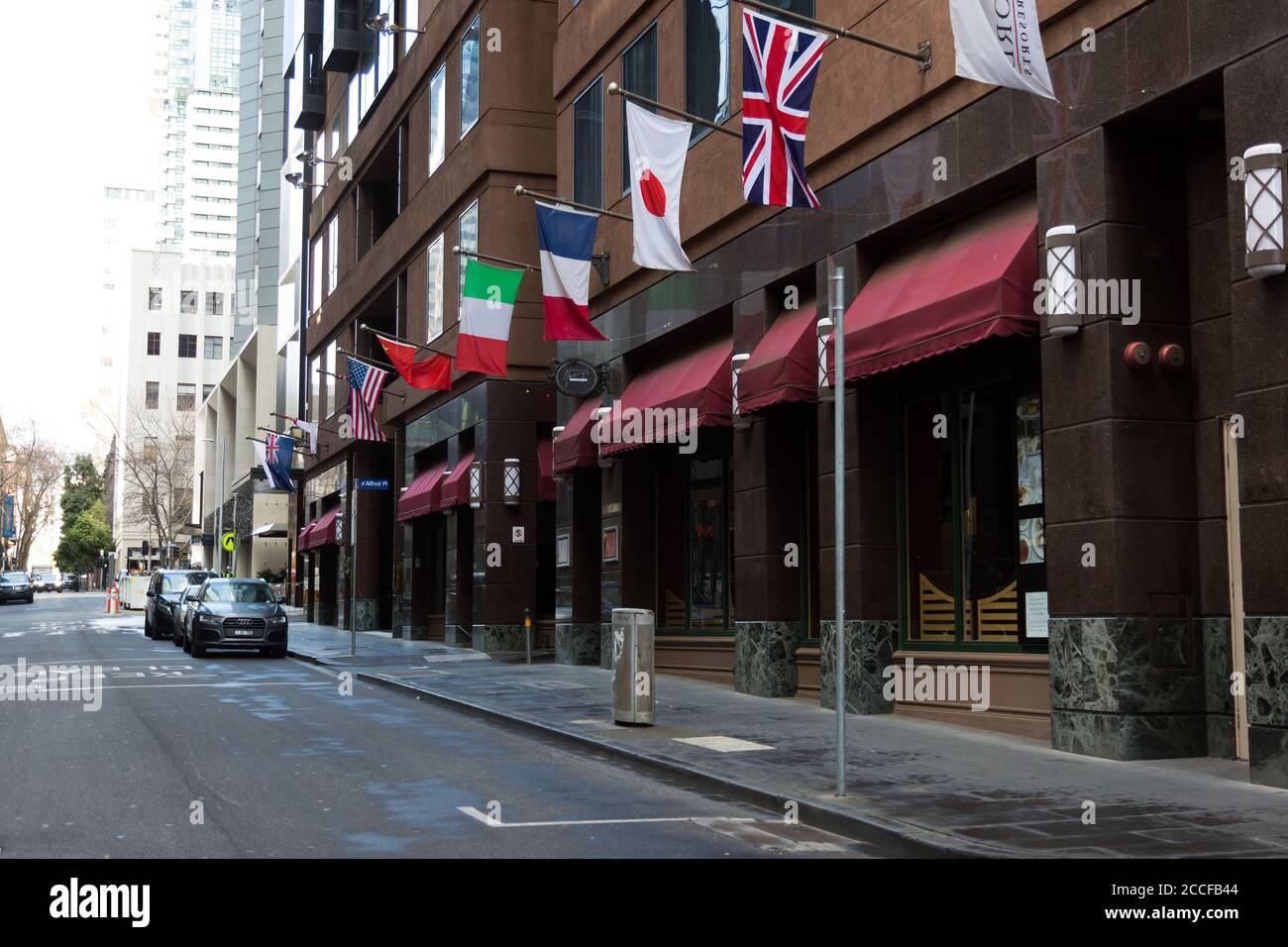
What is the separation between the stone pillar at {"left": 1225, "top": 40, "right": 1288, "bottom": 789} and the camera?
→ 31.0 feet

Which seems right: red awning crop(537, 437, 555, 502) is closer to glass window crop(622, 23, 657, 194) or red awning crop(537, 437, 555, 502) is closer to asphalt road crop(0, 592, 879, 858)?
glass window crop(622, 23, 657, 194)

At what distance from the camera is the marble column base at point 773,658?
55.7 ft

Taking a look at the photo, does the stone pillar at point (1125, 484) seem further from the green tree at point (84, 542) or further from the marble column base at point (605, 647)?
the green tree at point (84, 542)

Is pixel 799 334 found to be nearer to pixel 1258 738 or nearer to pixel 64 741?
pixel 1258 738

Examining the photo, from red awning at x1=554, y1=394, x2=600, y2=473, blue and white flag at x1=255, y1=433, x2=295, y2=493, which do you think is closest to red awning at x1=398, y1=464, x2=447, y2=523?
red awning at x1=554, y1=394, x2=600, y2=473

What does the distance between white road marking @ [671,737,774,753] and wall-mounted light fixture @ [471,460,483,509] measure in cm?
1533

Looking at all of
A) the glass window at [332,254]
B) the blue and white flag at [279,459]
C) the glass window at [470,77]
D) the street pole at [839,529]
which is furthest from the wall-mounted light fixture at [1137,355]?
the blue and white flag at [279,459]

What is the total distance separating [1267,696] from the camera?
31.1 feet

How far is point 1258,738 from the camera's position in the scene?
376 inches

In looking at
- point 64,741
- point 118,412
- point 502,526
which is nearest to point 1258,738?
point 64,741

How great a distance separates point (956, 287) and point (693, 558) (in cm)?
883

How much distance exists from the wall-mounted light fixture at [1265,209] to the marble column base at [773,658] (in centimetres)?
853

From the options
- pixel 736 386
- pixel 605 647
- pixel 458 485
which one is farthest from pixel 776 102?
pixel 458 485

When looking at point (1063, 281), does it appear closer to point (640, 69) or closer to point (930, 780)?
point (930, 780)
